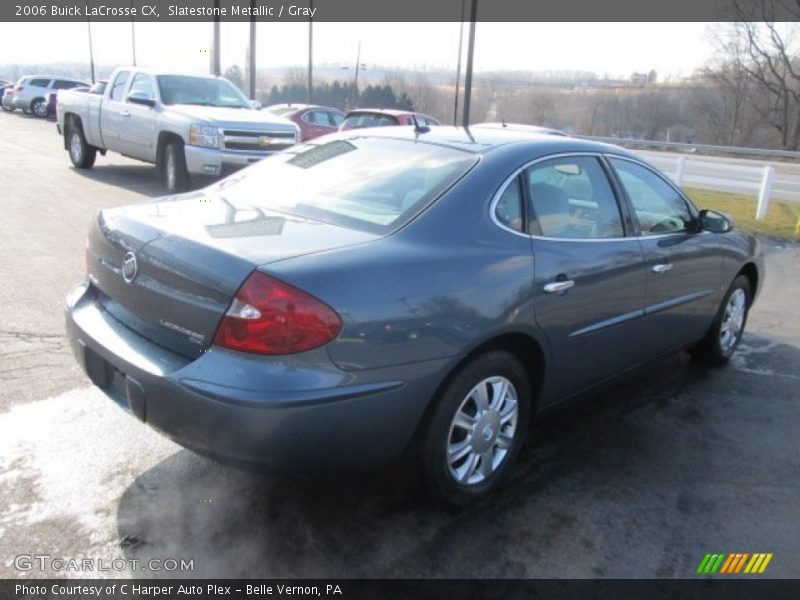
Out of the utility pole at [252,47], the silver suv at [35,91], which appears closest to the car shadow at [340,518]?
the utility pole at [252,47]

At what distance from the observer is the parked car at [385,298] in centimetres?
261

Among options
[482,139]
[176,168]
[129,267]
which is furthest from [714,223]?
[176,168]

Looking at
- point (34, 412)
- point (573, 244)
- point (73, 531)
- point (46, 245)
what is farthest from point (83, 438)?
point (46, 245)

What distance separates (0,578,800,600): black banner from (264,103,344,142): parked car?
15.7m

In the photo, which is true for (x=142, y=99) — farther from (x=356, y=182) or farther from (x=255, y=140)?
(x=356, y=182)

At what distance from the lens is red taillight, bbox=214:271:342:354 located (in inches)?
102

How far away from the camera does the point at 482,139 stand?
3842 mm

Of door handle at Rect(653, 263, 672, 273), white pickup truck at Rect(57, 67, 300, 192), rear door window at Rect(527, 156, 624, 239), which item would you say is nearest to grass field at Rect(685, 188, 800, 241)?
white pickup truck at Rect(57, 67, 300, 192)

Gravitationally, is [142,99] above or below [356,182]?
above

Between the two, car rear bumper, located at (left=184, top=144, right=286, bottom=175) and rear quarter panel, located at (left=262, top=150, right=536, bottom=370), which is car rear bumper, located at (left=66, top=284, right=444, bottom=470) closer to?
rear quarter panel, located at (left=262, top=150, right=536, bottom=370)

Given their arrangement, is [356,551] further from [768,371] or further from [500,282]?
[768,371]

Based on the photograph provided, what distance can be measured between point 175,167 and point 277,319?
8.87 metres

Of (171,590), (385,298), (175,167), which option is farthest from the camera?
(175,167)

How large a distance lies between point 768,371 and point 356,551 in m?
3.68
